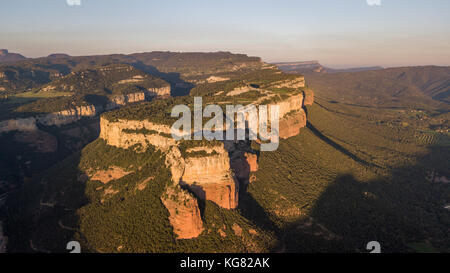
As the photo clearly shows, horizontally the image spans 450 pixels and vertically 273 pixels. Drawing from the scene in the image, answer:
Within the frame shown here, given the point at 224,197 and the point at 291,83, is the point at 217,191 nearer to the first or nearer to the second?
the point at 224,197

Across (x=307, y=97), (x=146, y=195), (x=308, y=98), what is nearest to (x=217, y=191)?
(x=146, y=195)

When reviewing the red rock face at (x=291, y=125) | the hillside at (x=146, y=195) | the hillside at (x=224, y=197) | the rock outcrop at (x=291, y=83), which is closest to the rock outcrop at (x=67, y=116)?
the hillside at (x=224, y=197)

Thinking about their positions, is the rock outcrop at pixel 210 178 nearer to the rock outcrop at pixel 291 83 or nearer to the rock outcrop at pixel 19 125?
the rock outcrop at pixel 291 83

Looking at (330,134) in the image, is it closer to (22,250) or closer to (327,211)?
(327,211)

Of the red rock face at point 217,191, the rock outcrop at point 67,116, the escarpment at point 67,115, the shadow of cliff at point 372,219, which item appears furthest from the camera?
the rock outcrop at point 67,116

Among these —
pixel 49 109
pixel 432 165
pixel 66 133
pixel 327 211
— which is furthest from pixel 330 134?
pixel 49 109

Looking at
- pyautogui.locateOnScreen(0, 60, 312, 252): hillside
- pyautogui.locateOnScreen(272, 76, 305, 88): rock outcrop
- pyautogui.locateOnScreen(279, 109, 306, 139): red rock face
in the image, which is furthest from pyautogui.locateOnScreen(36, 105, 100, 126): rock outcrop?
pyautogui.locateOnScreen(279, 109, 306, 139): red rock face
